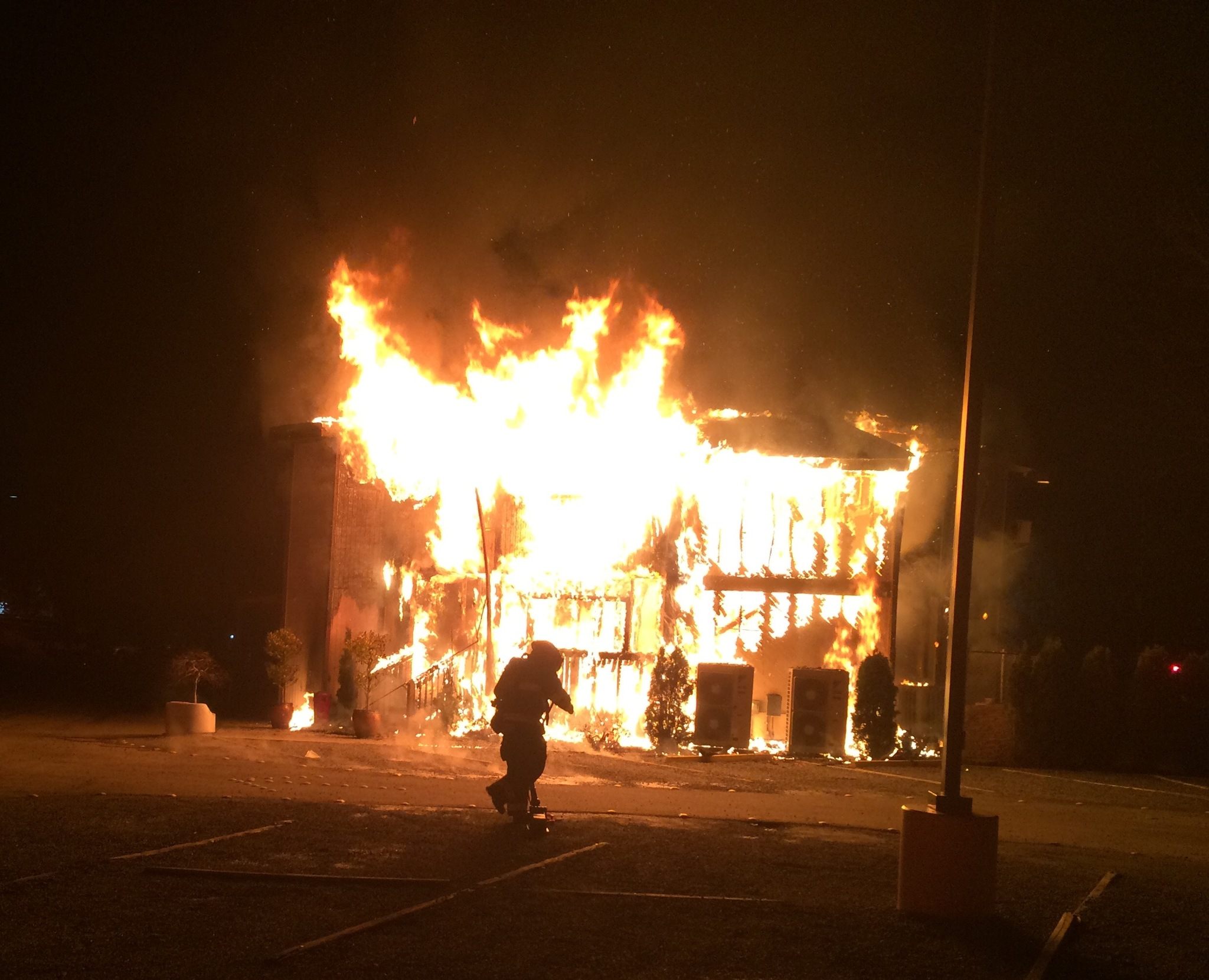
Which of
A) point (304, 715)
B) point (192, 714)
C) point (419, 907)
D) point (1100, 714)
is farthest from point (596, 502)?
point (419, 907)

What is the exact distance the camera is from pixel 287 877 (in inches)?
332

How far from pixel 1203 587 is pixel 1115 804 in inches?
713

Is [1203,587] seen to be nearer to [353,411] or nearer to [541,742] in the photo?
[353,411]

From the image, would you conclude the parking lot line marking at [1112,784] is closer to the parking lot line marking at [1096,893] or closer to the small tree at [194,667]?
the parking lot line marking at [1096,893]

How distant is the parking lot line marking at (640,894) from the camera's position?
27.3 ft

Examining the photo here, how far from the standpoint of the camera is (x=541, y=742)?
11.7 meters

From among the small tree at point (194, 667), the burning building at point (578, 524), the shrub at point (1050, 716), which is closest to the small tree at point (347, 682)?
the burning building at point (578, 524)

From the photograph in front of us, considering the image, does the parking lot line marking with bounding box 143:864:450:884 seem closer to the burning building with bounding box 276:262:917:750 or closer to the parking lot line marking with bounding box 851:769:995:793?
the parking lot line marking with bounding box 851:769:995:793

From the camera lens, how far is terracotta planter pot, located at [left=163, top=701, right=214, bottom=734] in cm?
1972

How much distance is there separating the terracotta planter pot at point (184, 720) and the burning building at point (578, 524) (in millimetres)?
3366

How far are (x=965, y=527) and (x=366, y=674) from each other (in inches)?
591

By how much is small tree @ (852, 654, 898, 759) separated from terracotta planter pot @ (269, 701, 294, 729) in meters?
9.77

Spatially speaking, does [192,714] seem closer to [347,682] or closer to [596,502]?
[347,682]

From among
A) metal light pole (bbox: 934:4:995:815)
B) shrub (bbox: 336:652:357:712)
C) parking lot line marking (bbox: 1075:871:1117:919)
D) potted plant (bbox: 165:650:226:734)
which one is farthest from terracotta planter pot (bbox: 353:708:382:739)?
metal light pole (bbox: 934:4:995:815)
